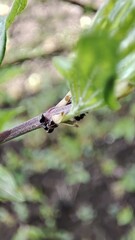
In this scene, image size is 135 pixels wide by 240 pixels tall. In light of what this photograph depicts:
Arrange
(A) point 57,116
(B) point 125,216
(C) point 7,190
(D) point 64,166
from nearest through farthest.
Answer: (A) point 57,116, (C) point 7,190, (B) point 125,216, (D) point 64,166

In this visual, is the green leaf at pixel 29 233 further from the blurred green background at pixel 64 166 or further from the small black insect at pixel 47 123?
the small black insect at pixel 47 123

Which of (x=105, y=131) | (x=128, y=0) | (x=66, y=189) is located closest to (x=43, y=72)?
(x=105, y=131)

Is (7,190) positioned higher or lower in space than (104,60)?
higher

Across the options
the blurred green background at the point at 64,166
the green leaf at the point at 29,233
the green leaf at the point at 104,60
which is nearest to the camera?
the green leaf at the point at 104,60

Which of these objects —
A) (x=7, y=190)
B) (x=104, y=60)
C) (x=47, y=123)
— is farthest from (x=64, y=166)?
(x=104, y=60)

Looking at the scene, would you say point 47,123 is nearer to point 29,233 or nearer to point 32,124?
point 32,124

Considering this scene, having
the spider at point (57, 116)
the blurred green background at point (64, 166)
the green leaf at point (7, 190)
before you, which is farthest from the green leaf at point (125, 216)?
the spider at point (57, 116)

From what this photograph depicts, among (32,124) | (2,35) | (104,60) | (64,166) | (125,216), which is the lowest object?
(104,60)

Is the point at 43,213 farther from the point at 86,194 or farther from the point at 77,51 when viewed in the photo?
the point at 77,51

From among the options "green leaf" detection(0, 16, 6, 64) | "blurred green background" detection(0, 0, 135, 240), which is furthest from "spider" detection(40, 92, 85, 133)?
"blurred green background" detection(0, 0, 135, 240)

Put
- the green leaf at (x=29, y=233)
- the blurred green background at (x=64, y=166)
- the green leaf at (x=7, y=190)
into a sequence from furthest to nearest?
the blurred green background at (x=64, y=166)
the green leaf at (x=29, y=233)
the green leaf at (x=7, y=190)
